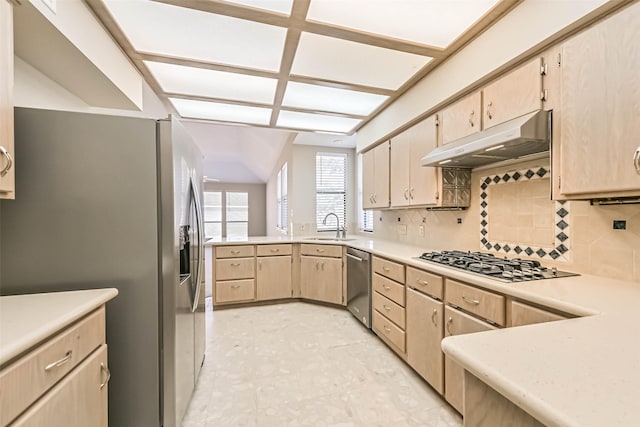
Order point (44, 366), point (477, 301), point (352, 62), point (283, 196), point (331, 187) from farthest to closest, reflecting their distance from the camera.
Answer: point (283, 196) → point (331, 187) → point (352, 62) → point (477, 301) → point (44, 366)

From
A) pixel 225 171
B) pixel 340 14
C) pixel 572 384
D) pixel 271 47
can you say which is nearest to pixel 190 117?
pixel 271 47

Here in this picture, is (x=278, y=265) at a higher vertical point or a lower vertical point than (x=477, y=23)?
lower

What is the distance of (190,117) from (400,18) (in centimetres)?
273

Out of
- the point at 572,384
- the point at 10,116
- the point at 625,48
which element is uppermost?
Result: the point at 625,48

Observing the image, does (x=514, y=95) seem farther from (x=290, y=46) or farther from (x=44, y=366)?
(x=44, y=366)

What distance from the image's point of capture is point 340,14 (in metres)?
1.68

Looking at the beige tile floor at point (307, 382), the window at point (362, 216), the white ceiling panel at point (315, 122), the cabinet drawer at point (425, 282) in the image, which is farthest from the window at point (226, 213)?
the cabinet drawer at point (425, 282)

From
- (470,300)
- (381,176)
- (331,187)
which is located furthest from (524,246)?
(331,187)

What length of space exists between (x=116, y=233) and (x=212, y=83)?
5.74ft

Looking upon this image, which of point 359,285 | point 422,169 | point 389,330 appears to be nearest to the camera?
point 389,330

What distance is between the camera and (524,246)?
1.85m

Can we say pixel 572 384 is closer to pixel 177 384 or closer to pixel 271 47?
pixel 177 384

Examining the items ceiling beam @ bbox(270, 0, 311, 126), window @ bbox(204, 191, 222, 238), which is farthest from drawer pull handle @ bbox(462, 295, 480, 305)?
window @ bbox(204, 191, 222, 238)

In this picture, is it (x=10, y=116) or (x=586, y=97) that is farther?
(x=586, y=97)
